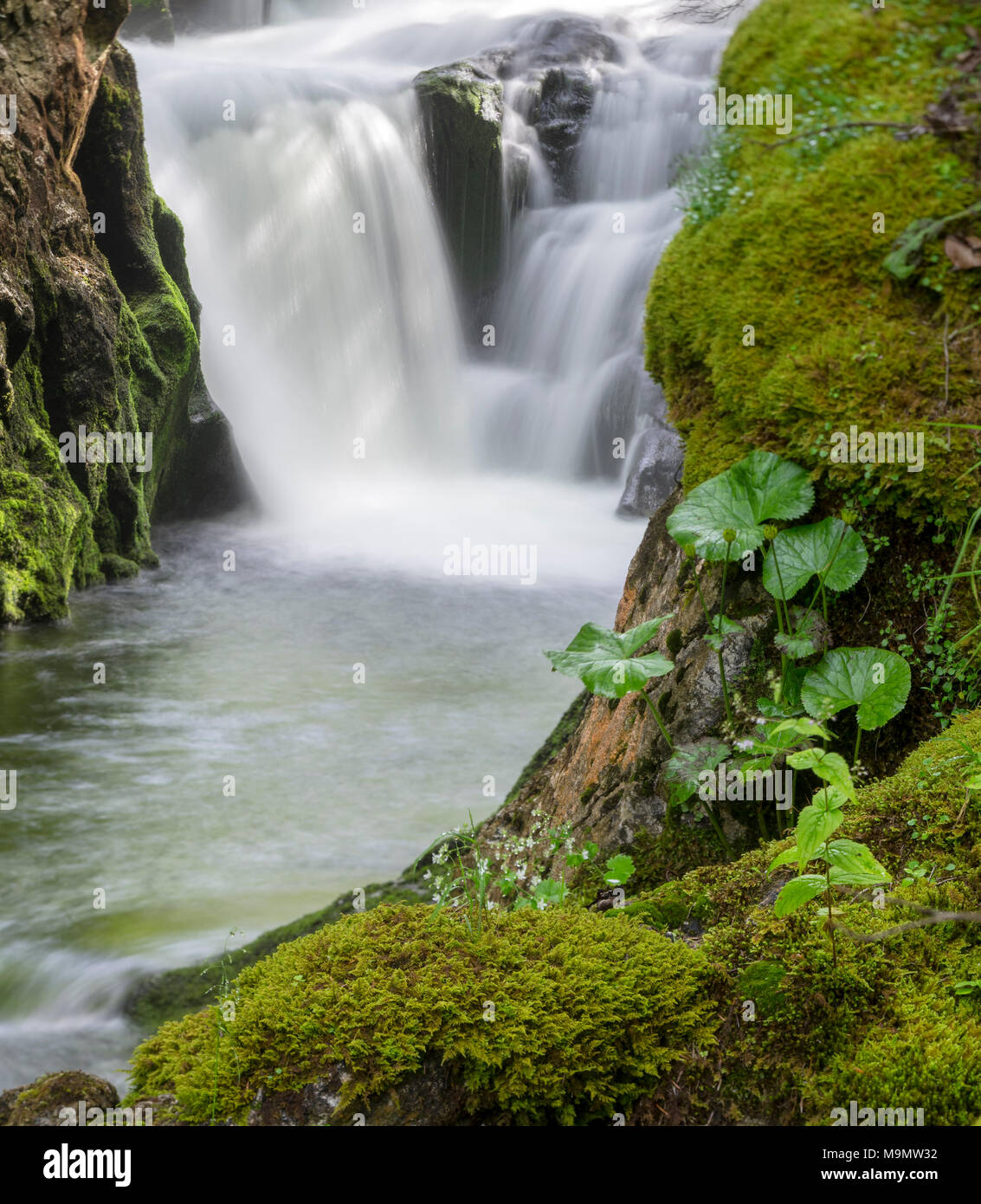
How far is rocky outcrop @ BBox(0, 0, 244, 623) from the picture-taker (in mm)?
8977

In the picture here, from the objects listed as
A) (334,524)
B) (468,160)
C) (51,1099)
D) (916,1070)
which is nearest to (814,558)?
(916,1070)

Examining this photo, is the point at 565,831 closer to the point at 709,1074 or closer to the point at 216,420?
the point at 709,1074

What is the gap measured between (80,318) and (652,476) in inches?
393

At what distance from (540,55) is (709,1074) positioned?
26015 mm

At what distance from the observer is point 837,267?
2.73 m

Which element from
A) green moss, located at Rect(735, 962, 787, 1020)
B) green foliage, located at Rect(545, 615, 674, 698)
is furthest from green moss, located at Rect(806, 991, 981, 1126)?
green foliage, located at Rect(545, 615, 674, 698)

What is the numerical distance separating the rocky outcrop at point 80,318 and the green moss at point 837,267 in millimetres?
7649

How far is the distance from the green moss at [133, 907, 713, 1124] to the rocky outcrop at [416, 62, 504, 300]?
2129 cm

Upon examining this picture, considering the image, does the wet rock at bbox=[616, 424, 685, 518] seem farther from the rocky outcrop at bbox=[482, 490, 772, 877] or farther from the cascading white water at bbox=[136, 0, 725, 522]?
the rocky outcrop at bbox=[482, 490, 772, 877]

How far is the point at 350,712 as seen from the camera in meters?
9.03

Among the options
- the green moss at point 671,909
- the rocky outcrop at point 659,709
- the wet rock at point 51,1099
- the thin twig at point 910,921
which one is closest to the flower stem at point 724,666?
the rocky outcrop at point 659,709

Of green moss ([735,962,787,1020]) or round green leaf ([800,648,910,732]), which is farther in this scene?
round green leaf ([800,648,910,732])

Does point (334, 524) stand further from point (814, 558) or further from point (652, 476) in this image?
point (814, 558)

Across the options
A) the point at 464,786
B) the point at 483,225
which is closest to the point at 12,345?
the point at 464,786
